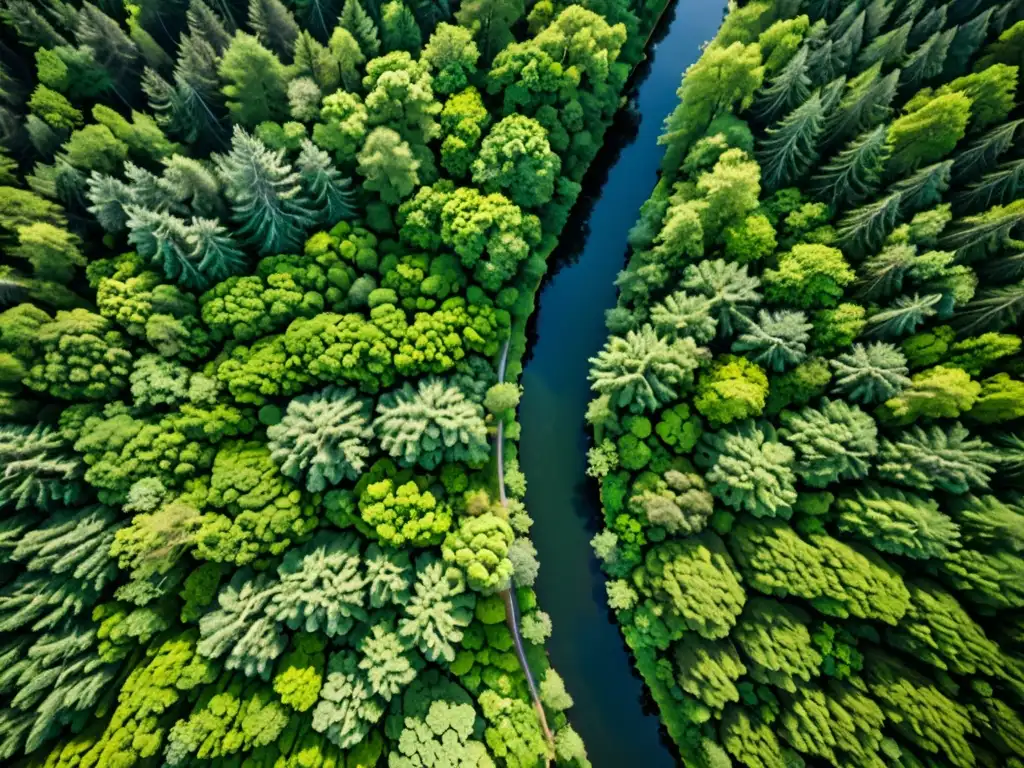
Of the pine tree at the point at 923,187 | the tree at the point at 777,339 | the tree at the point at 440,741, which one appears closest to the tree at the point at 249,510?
the tree at the point at 440,741

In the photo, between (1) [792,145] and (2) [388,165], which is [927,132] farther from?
(2) [388,165]

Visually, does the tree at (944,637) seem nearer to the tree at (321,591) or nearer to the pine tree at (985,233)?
the pine tree at (985,233)

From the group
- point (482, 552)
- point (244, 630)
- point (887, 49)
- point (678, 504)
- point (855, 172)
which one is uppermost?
point (887, 49)

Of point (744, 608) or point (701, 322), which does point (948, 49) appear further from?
point (744, 608)

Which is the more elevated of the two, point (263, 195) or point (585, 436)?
point (263, 195)

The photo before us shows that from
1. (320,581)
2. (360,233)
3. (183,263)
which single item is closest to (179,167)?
(183,263)

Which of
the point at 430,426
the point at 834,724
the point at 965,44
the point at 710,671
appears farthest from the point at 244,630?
the point at 965,44

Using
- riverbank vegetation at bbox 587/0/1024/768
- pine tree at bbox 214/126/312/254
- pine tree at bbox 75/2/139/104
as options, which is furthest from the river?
pine tree at bbox 75/2/139/104
